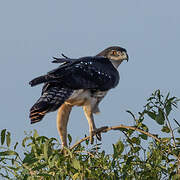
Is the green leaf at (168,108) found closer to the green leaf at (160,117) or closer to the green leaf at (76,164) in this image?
the green leaf at (160,117)

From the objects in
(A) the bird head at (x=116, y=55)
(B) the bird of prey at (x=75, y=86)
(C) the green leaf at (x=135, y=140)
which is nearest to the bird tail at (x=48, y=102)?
(B) the bird of prey at (x=75, y=86)

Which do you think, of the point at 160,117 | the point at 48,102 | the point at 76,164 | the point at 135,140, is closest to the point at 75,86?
the point at 48,102

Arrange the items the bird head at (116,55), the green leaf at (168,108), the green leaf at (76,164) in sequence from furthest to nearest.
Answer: the bird head at (116,55) → the green leaf at (168,108) → the green leaf at (76,164)

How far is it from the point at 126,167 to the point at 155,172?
267 millimetres

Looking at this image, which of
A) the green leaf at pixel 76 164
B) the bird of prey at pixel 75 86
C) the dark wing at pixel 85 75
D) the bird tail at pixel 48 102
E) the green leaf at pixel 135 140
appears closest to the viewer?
the green leaf at pixel 76 164

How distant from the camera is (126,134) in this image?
5086 millimetres

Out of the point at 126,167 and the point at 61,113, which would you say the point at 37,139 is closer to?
the point at 126,167

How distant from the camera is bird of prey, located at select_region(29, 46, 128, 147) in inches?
232

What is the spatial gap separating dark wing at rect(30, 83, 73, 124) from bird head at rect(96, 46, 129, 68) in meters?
2.05

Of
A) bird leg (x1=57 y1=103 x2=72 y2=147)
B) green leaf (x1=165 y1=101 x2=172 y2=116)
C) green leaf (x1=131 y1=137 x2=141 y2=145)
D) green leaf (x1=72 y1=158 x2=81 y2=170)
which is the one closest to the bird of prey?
bird leg (x1=57 y1=103 x2=72 y2=147)

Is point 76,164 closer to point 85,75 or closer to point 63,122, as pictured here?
point 63,122

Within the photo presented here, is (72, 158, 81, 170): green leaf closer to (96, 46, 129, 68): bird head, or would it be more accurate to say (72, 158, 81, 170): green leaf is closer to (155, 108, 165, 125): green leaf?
(155, 108, 165, 125): green leaf

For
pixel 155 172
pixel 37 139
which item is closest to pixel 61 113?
pixel 37 139

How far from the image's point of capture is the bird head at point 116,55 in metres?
8.24
